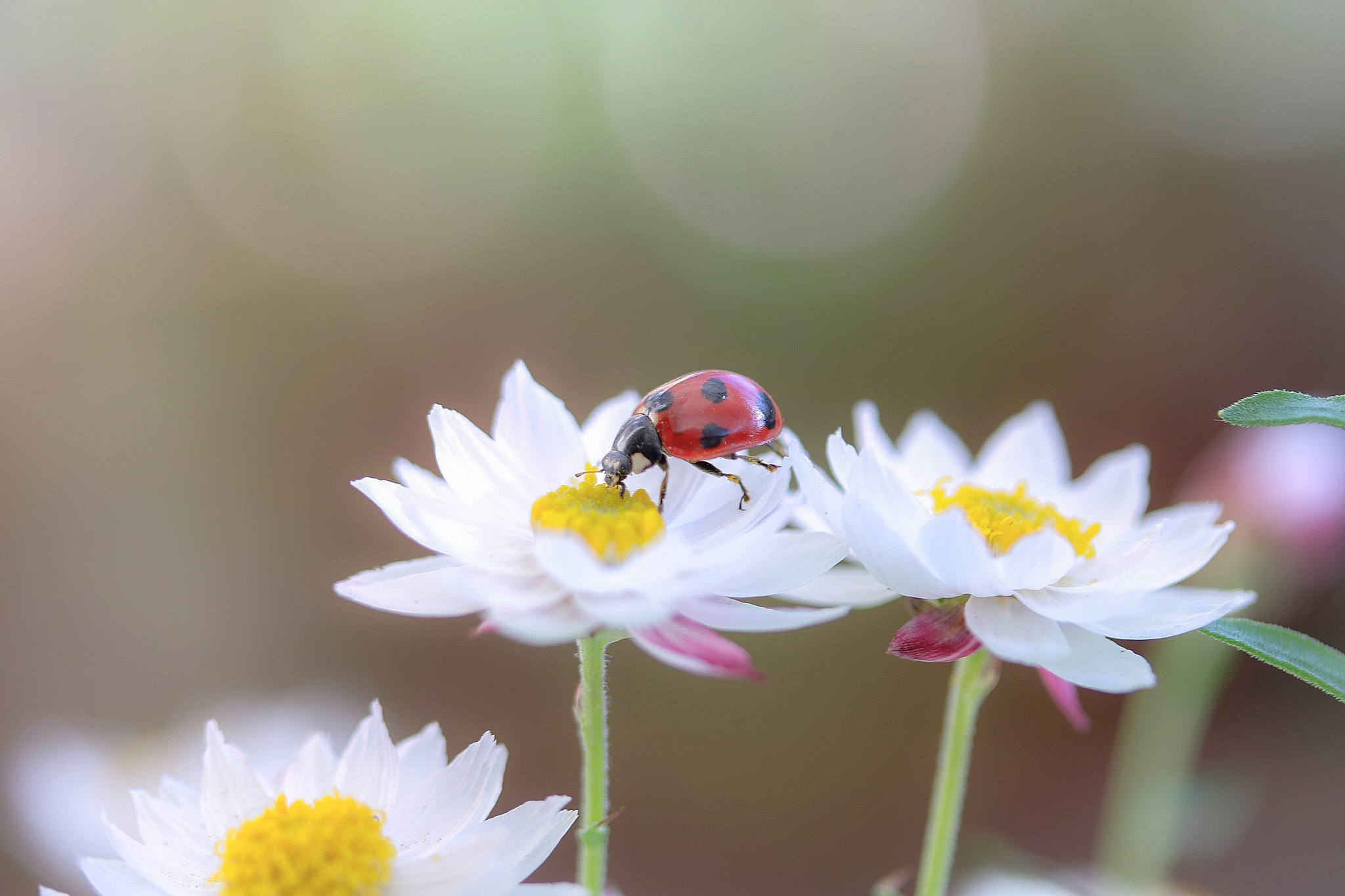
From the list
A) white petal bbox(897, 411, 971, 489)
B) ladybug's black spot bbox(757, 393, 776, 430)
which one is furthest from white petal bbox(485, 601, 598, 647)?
white petal bbox(897, 411, 971, 489)

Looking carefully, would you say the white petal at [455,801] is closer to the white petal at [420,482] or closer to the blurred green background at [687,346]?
the white petal at [420,482]

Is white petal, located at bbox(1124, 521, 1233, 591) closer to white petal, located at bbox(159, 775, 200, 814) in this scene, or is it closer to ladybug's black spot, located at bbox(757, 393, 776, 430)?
ladybug's black spot, located at bbox(757, 393, 776, 430)

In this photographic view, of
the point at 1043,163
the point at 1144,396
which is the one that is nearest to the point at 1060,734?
the point at 1144,396

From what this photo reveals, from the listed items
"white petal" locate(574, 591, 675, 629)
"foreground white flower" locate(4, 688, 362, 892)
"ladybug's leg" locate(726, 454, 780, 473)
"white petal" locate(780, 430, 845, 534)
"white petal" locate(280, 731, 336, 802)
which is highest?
"ladybug's leg" locate(726, 454, 780, 473)

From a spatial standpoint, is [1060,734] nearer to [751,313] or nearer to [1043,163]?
[751,313]

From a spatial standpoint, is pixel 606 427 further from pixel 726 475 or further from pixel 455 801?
pixel 455 801

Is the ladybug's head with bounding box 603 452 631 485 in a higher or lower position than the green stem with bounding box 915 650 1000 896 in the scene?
higher

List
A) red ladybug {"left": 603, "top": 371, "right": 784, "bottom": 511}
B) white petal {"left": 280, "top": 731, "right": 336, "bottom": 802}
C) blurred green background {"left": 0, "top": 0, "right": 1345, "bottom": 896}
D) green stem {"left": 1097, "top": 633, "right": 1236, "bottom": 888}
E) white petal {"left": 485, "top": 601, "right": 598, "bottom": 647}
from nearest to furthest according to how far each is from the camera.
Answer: white petal {"left": 485, "top": 601, "right": 598, "bottom": 647} < white petal {"left": 280, "top": 731, "right": 336, "bottom": 802} < red ladybug {"left": 603, "top": 371, "right": 784, "bottom": 511} < green stem {"left": 1097, "top": 633, "right": 1236, "bottom": 888} < blurred green background {"left": 0, "top": 0, "right": 1345, "bottom": 896}
